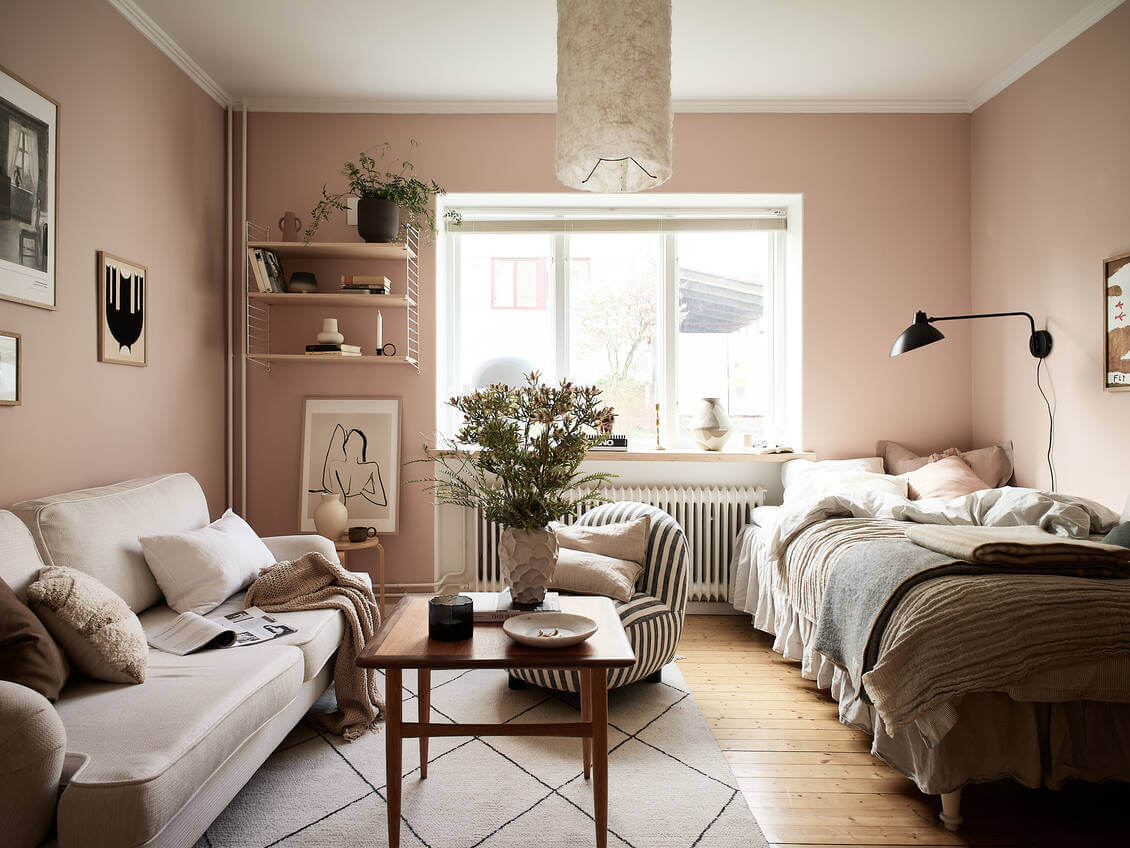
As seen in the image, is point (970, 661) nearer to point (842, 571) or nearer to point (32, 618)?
point (842, 571)

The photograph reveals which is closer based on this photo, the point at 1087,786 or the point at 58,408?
the point at 1087,786

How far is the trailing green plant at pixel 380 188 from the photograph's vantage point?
138 inches

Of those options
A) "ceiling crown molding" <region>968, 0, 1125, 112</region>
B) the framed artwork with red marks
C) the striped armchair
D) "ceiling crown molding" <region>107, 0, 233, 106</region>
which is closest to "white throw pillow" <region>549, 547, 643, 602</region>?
the striped armchair

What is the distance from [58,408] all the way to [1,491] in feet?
1.18

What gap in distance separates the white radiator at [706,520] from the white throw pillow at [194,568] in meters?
1.49

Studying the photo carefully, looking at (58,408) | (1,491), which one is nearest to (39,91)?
(58,408)

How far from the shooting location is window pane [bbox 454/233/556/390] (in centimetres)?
405

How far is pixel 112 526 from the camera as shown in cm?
219

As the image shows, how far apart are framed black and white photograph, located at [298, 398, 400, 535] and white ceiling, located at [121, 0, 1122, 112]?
1629 mm

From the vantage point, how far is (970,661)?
171 centimetres

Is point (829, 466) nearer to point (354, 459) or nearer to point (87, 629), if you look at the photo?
point (354, 459)

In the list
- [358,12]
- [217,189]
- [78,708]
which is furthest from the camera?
[217,189]

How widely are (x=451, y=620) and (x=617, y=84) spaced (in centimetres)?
143

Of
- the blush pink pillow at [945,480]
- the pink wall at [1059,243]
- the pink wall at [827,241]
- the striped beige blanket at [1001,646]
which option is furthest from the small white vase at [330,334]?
the pink wall at [1059,243]
